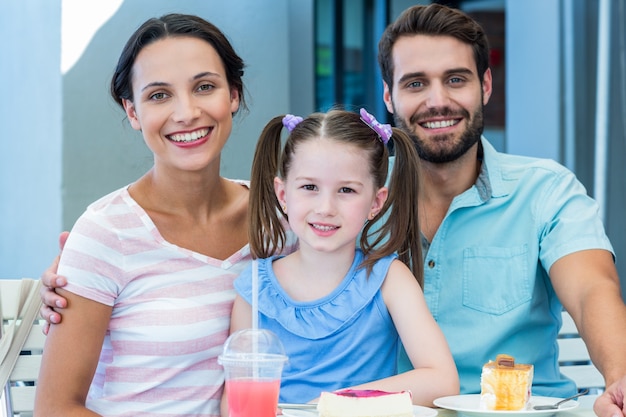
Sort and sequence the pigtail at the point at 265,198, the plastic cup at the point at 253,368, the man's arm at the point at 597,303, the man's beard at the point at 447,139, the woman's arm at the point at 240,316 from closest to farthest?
the plastic cup at the point at 253,368 → the man's arm at the point at 597,303 → the woman's arm at the point at 240,316 → the pigtail at the point at 265,198 → the man's beard at the point at 447,139

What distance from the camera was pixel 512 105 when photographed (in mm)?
4695

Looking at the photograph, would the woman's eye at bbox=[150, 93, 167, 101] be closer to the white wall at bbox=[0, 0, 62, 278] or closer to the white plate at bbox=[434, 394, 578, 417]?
the white plate at bbox=[434, 394, 578, 417]

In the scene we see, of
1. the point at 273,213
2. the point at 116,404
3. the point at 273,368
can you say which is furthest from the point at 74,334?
the point at 273,368

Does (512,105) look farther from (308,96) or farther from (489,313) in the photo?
(489,313)

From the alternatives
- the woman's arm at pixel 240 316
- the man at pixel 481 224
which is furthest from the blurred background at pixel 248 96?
the woman's arm at pixel 240 316

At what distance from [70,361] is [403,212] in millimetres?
781

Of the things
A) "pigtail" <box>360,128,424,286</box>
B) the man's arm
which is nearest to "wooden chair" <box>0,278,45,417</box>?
"pigtail" <box>360,128,424,286</box>

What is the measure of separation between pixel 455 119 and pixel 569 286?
0.56 metres

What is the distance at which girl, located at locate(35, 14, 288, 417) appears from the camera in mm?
1987

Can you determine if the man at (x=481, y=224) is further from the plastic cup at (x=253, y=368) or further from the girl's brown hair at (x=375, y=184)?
the plastic cup at (x=253, y=368)

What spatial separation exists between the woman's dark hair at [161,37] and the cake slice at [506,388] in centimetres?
96

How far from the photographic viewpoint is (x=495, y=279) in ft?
7.64

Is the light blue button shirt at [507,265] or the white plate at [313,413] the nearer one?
the white plate at [313,413]

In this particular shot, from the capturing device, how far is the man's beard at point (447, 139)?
2455 mm
